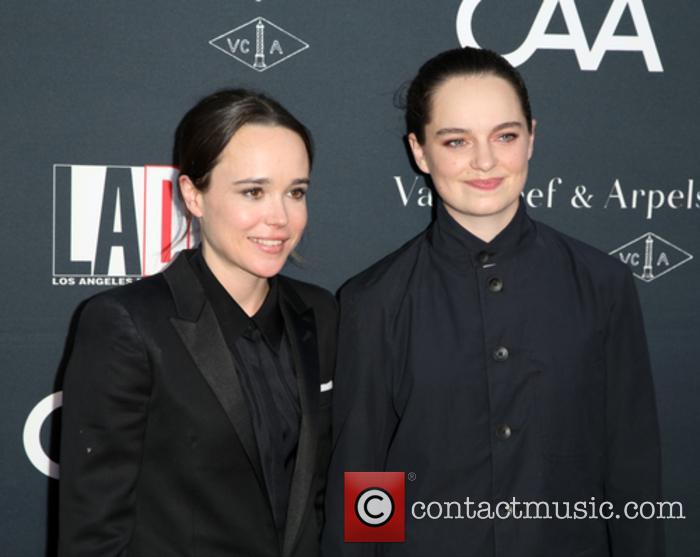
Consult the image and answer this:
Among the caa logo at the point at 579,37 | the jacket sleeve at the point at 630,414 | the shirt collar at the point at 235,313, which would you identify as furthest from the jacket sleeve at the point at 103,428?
the caa logo at the point at 579,37

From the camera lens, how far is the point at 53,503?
79.0 inches

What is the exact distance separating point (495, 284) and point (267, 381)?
48cm

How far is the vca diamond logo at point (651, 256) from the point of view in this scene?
2154mm

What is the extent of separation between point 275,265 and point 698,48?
1.27 metres

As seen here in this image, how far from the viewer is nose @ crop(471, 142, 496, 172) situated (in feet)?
5.33

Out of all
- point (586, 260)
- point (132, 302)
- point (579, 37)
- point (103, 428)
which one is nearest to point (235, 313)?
point (132, 302)

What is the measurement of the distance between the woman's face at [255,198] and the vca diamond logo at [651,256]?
0.98m

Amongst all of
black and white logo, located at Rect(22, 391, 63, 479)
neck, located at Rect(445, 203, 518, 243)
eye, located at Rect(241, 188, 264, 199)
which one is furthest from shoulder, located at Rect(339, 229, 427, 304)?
black and white logo, located at Rect(22, 391, 63, 479)

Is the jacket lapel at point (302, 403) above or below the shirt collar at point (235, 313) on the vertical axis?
below

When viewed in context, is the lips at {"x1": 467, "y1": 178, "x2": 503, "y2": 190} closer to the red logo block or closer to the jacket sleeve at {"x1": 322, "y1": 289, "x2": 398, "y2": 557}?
the jacket sleeve at {"x1": 322, "y1": 289, "x2": 398, "y2": 557}

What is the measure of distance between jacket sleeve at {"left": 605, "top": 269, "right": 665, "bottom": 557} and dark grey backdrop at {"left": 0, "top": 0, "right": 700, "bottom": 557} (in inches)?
18.9

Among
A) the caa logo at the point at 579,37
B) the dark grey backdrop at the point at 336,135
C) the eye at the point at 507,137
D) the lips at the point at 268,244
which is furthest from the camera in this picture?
the caa logo at the point at 579,37

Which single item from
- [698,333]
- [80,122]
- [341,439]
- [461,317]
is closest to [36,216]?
[80,122]

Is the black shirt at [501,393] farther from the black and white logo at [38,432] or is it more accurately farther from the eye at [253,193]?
the black and white logo at [38,432]
